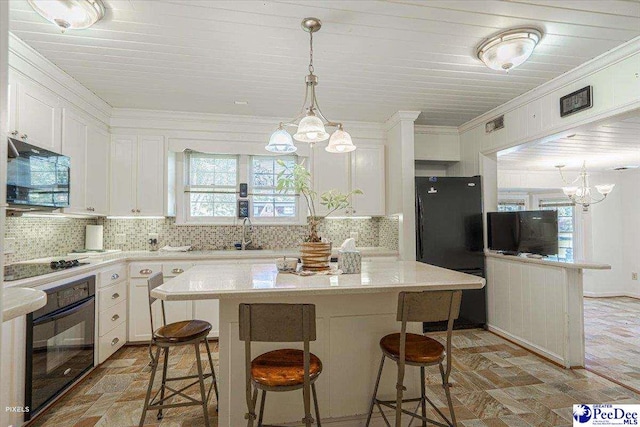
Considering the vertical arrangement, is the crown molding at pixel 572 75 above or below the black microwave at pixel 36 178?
above

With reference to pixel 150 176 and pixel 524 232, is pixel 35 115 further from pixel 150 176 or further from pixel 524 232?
pixel 524 232

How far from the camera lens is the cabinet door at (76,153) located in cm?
300

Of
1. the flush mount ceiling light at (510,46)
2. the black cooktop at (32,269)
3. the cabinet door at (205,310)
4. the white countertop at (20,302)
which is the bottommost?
the cabinet door at (205,310)

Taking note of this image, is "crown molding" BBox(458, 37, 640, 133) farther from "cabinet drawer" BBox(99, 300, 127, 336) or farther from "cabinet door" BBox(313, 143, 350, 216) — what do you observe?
"cabinet drawer" BBox(99, 300, 127, 336)

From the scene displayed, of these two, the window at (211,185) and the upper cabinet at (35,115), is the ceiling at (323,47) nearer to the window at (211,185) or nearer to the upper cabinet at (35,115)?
the upper cabinet at (35,115)

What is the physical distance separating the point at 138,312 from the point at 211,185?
5.51ft

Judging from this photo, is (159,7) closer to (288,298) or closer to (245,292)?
(245,292)

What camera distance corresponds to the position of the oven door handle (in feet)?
7.19

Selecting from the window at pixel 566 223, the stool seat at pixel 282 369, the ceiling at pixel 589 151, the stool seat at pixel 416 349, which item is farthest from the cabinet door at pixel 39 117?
the window at pixel 566 223

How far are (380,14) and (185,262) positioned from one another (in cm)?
297

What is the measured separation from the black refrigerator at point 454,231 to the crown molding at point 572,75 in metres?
0.83

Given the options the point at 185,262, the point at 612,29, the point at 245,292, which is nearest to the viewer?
the point at 245,292

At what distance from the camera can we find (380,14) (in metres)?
2.06

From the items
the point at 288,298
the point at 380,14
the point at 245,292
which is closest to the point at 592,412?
the point at 288,298
